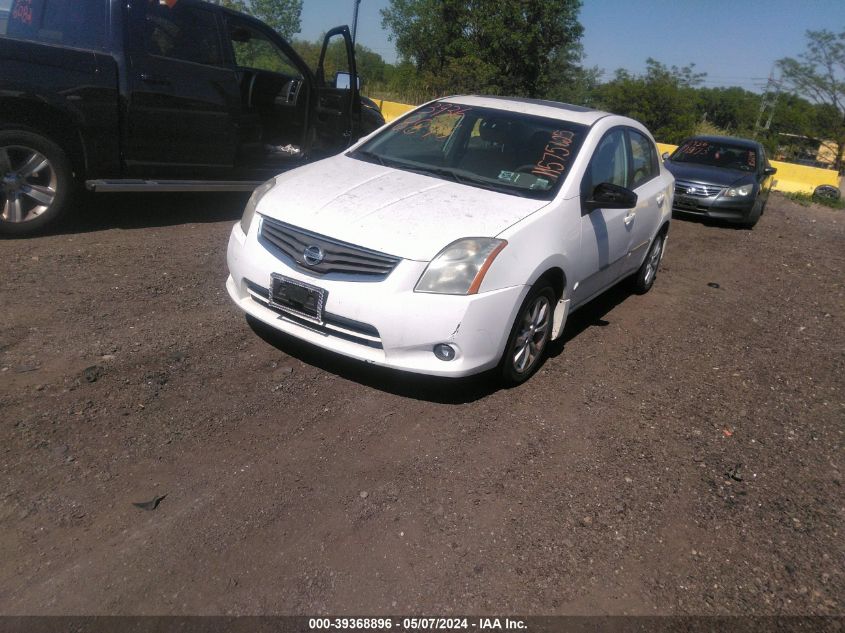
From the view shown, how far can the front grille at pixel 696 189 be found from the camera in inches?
454

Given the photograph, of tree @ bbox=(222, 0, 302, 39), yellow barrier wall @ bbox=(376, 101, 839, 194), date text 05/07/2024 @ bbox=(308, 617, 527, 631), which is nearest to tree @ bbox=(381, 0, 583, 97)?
tree @ bbox=(222, 0, 302, 39)

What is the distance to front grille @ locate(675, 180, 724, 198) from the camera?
37.8 feet

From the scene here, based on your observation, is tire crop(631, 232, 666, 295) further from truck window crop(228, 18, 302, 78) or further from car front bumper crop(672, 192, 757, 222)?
car front bumper crop(672, 192, 757, 222)

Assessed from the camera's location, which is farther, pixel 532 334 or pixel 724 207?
pixel 724 207

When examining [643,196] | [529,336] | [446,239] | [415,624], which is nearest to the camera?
[415,624]

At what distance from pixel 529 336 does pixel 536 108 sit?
206 cm

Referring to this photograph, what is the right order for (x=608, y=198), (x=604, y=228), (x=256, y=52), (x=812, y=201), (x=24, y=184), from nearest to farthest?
(x=608, y=198) → (x=604, y=228) → (x=24, y=184) → (x=256, y=52) → (x=812, y=201)

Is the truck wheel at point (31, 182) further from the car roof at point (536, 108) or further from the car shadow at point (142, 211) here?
the car roof at point (536, 108)

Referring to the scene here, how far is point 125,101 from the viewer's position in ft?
19.6

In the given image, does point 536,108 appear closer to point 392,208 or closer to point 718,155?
point 392,208

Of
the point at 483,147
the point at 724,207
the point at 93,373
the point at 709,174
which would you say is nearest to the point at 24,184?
the point at 93,373

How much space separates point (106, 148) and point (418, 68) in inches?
1778

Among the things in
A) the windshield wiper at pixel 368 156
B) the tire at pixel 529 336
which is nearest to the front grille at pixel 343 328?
the tire at pixel 529 336

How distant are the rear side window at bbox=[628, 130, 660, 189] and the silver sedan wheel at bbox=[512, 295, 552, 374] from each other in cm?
191
